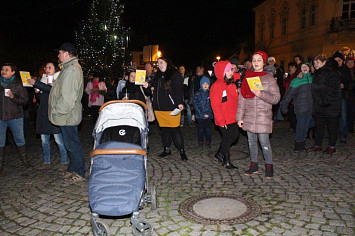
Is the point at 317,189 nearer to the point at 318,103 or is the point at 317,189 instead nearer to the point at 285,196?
the point at 285,196

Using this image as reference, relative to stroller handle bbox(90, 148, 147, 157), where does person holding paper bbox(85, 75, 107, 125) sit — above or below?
above

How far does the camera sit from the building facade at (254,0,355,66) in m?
25.0

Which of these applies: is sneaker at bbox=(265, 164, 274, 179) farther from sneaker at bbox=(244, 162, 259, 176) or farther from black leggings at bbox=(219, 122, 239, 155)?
black leggings at bbox=(219, 122, 239, 155)

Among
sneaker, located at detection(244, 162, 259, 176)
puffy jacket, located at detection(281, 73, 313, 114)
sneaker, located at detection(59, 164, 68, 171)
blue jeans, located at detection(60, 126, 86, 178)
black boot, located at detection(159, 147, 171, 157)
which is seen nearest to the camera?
blue jeans, located at detection(60, 126, 86, 178)

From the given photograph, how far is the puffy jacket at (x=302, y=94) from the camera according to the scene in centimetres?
737

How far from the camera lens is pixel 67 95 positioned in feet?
17.6

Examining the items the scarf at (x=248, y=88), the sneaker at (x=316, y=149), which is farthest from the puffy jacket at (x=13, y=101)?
the sneaker at (x=316, y=149)

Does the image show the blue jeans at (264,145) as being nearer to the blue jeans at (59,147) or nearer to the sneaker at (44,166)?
the blue jeans at (59,147)

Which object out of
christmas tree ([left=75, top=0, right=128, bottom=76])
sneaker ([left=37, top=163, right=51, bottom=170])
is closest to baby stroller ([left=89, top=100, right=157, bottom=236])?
sneaker ([left=37, top=163, right=51, bottom=170])

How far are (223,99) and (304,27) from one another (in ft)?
90.1

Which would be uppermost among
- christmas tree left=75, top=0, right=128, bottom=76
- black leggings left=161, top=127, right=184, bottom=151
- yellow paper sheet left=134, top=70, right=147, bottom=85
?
christmas tree left=75, top=0, right=128, bottom=76

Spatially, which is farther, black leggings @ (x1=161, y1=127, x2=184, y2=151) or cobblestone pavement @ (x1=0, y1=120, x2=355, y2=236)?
black leggings @ (x1=161, y1=127, x2=184, y2=151)

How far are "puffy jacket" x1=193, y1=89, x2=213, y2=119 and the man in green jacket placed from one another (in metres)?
3.66

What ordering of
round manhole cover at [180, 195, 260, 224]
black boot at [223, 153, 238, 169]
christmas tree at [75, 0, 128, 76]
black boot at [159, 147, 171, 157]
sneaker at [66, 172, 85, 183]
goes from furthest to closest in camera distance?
1. christmas tree at [75, 0, 128, 76]
2. black boot at [159, 147, 171, 157]
3. black boot at [223, 153, 238, 169]
4. sneaker at [66, 172, 85, 183]
5. round manhole cover at [180, 195, 260, 224]
